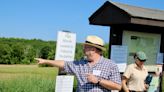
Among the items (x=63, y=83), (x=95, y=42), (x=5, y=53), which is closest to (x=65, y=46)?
(x=63, y=83)

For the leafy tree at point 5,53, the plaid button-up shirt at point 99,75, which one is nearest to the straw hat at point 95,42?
the plaid button-up shirt at point 99,75

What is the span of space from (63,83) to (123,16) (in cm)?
222

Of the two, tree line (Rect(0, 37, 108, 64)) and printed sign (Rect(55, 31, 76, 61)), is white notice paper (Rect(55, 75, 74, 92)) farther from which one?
tree line (Rect(0, 37, 108, 64))

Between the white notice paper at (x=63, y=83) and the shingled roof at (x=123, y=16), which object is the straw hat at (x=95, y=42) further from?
the shingled roof at (x=123, y=16)

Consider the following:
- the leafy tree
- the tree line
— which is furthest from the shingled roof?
the leafy tree

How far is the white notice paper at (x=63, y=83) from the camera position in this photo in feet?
22.9

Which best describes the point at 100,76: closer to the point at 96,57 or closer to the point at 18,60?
the point at 96,57

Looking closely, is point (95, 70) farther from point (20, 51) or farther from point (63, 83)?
point (20, 51)

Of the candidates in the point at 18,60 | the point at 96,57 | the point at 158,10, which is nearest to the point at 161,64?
the point at 158,10

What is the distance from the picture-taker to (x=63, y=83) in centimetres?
704

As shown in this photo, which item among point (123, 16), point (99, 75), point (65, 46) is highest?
point (123, 16)

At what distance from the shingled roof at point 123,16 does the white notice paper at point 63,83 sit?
2.01 metres

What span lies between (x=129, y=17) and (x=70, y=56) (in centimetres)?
178

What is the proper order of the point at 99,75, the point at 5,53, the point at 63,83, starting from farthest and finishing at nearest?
the point at 5,53
the point at 63,83
the point at 99,75
